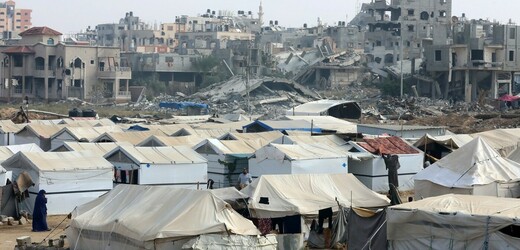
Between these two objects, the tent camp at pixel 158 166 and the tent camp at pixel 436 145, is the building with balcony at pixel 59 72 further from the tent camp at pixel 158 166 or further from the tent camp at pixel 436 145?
the tent camp at pixel 158 166

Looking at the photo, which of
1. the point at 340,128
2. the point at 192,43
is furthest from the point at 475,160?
the point at 192,43

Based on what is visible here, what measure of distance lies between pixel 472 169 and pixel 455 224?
5822 mm

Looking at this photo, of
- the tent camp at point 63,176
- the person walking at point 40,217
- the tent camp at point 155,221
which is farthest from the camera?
the tent camp at point 63,176

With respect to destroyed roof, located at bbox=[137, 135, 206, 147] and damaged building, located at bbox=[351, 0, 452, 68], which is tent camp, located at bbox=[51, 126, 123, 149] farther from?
damaged building, located at bbox=[351, 0, 452, 68]

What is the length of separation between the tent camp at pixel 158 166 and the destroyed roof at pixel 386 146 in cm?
418

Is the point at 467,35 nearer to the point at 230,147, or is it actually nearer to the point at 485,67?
the point at 485,67

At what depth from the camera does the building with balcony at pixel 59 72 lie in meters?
66.6

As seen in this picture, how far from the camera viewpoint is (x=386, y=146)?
1017 inches

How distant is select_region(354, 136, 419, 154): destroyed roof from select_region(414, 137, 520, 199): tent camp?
4.34 m

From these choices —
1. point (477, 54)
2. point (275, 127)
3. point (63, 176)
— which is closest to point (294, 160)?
point (63, 176)

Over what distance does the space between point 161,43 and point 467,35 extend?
55.7 m

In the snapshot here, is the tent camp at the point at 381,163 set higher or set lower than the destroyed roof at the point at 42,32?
lower

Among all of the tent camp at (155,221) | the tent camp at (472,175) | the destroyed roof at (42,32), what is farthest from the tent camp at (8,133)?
the destroyed roof at (42,32)

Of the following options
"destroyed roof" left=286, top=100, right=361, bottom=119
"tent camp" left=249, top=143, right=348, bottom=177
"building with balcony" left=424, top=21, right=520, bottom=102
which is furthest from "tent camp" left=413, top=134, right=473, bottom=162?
"building with balcony" left=424, top=21, right=520, bottom=102
